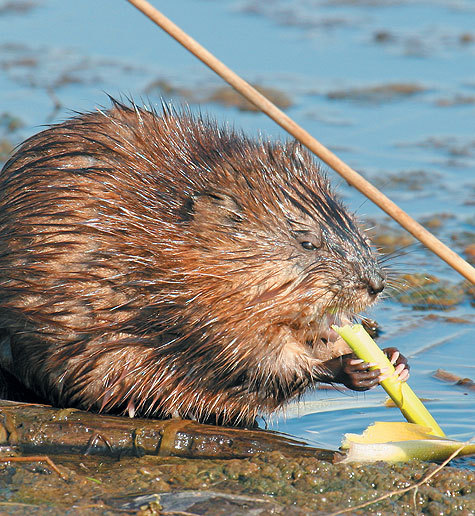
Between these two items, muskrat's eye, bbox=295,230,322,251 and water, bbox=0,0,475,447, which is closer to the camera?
muskrat's eye, bbox=295,230,322,251

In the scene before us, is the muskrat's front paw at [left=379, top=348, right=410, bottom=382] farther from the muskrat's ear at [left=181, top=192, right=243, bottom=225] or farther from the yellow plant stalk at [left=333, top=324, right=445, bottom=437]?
the muskrat's ear at [left=181, top=192, right=243, bottom=225]

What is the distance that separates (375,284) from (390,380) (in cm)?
42

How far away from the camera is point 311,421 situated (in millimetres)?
4727

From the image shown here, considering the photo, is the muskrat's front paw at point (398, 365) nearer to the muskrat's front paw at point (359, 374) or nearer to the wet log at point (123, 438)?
the muskrat's front paw at point (359, 374)

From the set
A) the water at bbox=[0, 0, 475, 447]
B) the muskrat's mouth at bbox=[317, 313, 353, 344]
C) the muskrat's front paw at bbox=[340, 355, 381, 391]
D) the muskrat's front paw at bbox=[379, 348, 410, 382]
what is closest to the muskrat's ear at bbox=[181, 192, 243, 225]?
the muskrat's mouth at bbox=[317, 313, 353, 344]

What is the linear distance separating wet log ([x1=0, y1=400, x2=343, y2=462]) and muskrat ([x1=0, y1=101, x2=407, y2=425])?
0.64 ft

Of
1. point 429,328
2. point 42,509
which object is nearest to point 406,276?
point 429,328

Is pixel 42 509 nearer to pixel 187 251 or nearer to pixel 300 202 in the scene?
pixel 187 251

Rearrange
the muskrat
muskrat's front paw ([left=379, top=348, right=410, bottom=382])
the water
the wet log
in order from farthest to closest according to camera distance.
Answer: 1. the water
2. muskrat's front paw ([left=379, top=348, right=410, bottom=382])
3. the muskrat
4. the wet log

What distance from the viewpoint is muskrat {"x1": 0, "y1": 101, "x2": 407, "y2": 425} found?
4.22 m

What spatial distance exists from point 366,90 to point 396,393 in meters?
5.73

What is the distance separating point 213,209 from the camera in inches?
170

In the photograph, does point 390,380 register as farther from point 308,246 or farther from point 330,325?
point 308,246

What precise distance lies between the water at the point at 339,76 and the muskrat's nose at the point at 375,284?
3.98 ft
